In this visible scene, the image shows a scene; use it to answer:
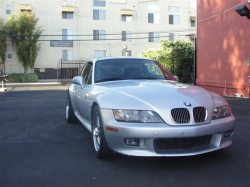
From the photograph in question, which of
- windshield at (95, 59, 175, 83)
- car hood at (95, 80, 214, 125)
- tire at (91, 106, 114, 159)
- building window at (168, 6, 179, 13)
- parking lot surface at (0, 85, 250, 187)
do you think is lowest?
parking lot surface at (0, 85, 250, 187)

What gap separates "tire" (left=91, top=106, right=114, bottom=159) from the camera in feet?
12.8

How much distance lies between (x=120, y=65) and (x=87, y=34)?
108ft

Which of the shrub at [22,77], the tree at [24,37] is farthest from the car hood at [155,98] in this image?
the tree at [24,37]

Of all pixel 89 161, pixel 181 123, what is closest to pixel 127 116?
pixel 181 123

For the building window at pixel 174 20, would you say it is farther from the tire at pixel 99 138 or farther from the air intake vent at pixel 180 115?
the air intake vent at pixel 180 115

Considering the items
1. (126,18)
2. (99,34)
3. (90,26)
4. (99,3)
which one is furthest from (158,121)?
(126,18)

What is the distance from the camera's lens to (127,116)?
11.8 feet

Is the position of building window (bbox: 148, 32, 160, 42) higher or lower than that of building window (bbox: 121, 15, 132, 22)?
lower

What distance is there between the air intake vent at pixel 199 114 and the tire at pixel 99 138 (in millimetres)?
1239

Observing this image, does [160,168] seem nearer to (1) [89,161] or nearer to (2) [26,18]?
(1) [89,161]

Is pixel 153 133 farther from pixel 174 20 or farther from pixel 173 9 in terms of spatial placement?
pixel 173 9

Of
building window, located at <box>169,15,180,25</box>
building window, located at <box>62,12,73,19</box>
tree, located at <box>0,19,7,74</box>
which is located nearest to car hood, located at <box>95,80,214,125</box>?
tree, located at <box>0,19,7,74</box>

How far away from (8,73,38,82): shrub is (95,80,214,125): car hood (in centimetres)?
3228

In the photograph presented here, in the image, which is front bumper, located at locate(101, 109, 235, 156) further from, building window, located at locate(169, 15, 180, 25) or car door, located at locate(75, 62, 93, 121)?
Answer: building window, located at locate(169, 15, 180, 25)
